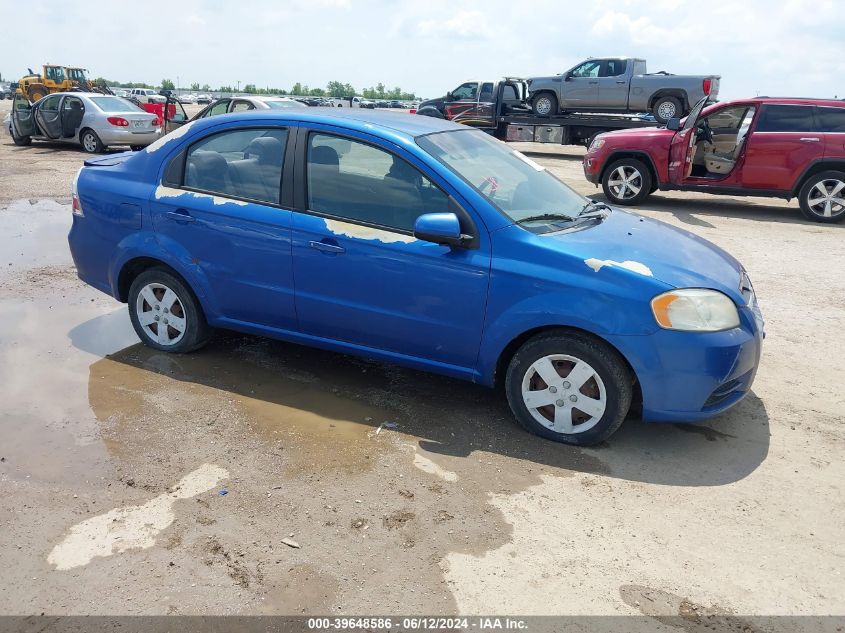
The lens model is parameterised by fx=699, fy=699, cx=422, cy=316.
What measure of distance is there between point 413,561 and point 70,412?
2479 mm

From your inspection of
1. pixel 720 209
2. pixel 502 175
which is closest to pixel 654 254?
pixel 502 175

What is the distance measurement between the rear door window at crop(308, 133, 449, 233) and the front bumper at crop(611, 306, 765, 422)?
136 cm

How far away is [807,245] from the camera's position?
929 cm

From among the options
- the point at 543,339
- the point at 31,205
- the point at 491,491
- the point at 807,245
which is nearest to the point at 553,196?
the point at 543,339

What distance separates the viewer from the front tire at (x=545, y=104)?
20.5 meters

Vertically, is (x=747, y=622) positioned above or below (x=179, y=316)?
below

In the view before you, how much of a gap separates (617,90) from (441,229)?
59.1 feet

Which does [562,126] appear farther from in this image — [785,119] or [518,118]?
[785,119]

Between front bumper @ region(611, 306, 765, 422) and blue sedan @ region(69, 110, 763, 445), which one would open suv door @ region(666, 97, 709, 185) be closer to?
blue sedan @ region(69, 110, 763, 445)

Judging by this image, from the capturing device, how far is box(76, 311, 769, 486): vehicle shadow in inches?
150

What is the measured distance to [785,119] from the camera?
35.9 feet

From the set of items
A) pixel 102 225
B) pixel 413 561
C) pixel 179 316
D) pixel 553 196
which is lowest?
pixel 413 561

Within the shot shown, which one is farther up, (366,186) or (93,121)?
(93,121)

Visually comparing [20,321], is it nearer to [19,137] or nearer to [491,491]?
[491,491]
